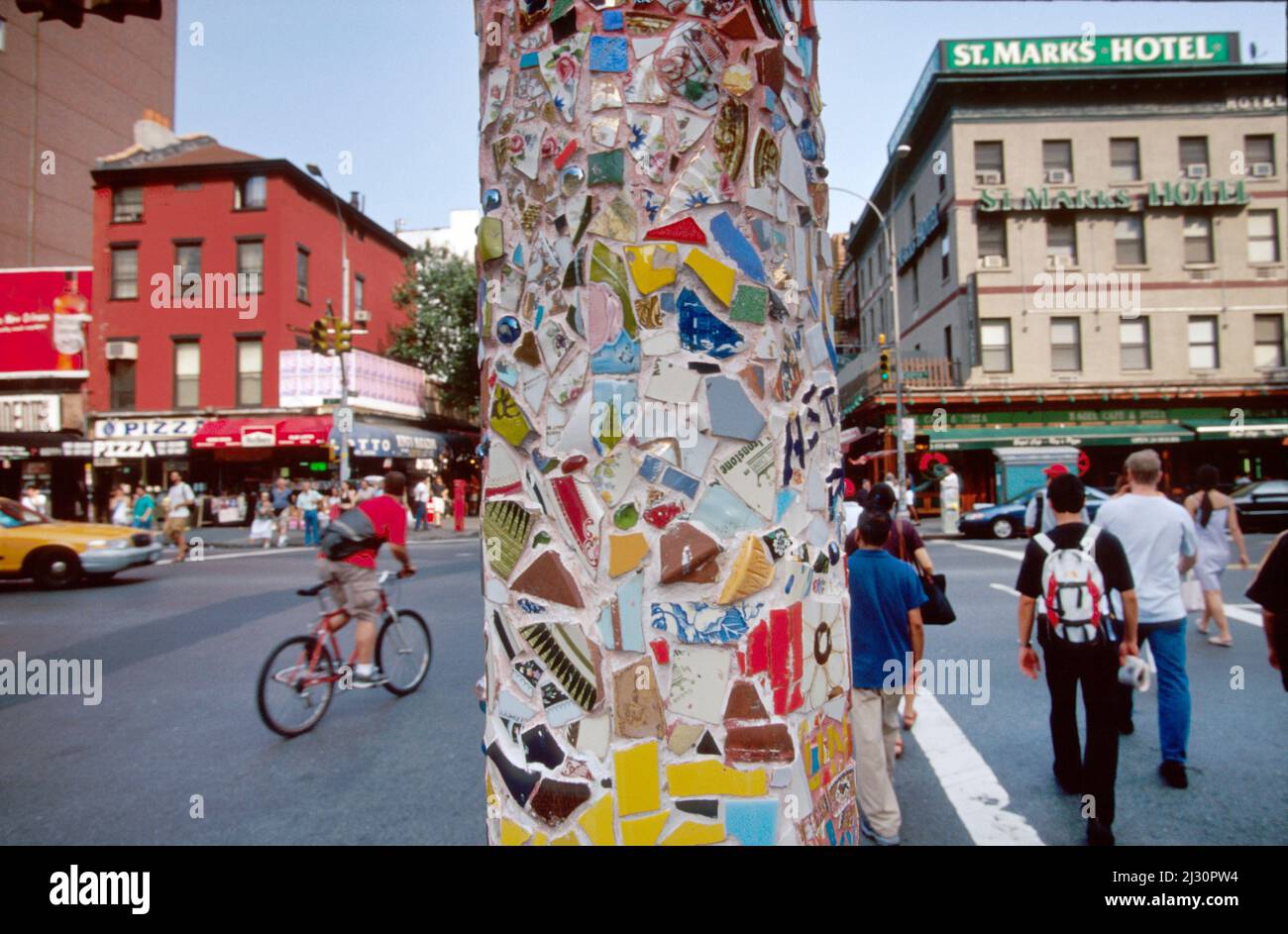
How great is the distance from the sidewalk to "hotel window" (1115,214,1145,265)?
2411 cm

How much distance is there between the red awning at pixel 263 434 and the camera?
2678cm

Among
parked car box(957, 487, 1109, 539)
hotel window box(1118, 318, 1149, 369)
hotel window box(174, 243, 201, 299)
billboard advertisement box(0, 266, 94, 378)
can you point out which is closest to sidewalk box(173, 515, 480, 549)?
billboard advertisement box(0, 266, 94, 378)

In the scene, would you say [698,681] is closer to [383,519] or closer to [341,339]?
[383,519]

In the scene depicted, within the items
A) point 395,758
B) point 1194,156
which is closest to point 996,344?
point 1194,156

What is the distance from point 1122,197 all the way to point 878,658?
29.2m

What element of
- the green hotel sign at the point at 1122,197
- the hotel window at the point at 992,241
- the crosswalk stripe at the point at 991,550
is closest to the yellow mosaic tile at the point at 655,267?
the crosswalk stripe at the point at 991,550

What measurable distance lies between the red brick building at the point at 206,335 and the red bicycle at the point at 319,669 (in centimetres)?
2235

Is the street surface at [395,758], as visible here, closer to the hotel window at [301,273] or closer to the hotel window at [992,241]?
the hotel window at [992,241]

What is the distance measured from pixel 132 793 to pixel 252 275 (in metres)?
27.0

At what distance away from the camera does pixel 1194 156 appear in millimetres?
27109

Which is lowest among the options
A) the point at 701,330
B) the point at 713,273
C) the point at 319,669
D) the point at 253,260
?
the point at 319,669

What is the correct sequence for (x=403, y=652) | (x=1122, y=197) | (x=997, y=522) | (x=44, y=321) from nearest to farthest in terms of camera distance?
(x=403, y=652), (x=997, y=522), (x=44, y=321), (x=1122, y=197)

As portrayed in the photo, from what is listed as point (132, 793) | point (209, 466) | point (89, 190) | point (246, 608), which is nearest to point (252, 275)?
point (89, 190)

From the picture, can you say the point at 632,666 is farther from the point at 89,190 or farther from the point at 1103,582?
the point at 89,190
